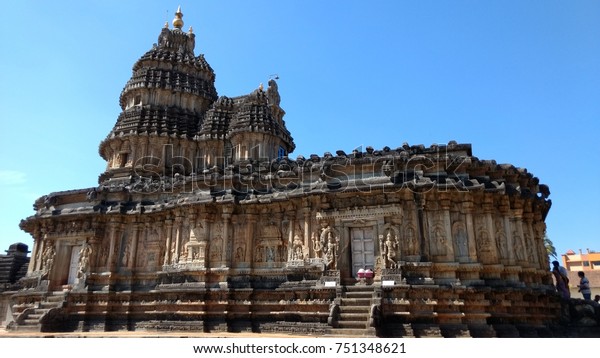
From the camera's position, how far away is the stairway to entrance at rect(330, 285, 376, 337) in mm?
14750

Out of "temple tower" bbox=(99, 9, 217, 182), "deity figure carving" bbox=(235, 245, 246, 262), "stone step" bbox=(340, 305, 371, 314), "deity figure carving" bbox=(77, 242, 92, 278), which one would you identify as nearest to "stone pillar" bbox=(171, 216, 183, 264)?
"deity figure carving" bbox=(235, 245, 246, 262)

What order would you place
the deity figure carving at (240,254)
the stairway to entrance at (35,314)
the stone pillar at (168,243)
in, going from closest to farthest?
the deity figure carving at (240,254)
the stairway to entrance at (35,314)
the stone pillar at (168,243)

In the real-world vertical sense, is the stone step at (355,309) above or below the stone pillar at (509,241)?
below

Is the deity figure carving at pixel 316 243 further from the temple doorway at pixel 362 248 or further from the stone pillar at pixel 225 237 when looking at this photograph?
the stone pillar at pixel 225 237

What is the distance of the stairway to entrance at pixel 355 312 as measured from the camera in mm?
14750

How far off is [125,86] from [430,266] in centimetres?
2430

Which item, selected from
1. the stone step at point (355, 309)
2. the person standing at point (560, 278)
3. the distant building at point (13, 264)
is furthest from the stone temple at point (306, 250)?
the distant building at point (13, 264)

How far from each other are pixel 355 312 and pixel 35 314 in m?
15.9

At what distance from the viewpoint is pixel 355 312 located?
15930 millimetres

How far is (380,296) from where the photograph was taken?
16172mm

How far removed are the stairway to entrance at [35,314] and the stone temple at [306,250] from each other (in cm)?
8

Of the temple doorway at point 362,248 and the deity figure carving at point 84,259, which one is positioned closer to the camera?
the temple doorway at point 362,248

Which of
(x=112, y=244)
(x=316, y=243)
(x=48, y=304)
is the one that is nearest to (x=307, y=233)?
(x=316, y=243)

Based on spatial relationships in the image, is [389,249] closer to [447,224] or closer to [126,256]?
[447,224]
